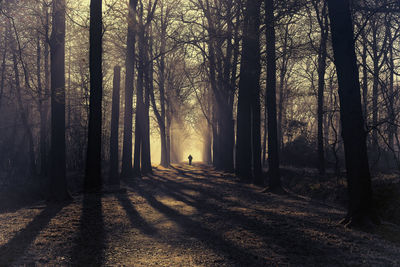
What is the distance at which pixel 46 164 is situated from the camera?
942 inches

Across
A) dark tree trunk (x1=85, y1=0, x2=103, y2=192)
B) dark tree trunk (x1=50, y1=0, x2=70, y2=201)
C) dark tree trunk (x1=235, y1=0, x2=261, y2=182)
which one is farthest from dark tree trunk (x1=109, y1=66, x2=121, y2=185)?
dark tree trunk (x1=235, y1=0, x2=261, y2=182)

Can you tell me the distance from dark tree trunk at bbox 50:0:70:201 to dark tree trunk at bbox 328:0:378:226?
8077 mm

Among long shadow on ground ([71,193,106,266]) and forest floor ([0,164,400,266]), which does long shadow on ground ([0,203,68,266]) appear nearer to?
forest floor ([0,164,400,266])

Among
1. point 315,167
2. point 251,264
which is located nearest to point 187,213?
point 251,264

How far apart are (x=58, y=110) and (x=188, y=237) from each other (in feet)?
22.5

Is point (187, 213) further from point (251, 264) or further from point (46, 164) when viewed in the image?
point (46, 164)

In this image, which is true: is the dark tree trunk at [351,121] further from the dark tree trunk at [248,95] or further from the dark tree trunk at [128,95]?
the dark tree trunk at [128,95]

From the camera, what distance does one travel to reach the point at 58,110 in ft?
→ 37.3

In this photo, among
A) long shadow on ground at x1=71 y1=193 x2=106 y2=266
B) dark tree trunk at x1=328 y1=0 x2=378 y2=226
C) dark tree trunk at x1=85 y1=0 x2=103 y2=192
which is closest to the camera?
long shadow on ground at x1=71 y1=193 x2=106 y2=266

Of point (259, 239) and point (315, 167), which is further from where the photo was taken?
point (315, 167)

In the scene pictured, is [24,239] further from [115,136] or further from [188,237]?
[115,136]

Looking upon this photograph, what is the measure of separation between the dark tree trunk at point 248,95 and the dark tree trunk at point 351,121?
4.76 metres

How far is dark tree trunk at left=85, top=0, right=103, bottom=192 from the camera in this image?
1195cm

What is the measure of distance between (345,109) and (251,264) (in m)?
4.24
